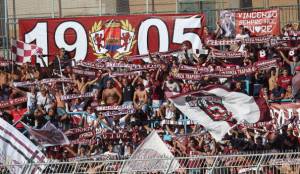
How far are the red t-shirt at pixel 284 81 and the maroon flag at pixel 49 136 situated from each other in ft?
18.8

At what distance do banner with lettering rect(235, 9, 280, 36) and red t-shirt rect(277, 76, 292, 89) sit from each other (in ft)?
6.93

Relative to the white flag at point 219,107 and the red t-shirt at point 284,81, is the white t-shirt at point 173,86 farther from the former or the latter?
the red t-shirt at point 284,81

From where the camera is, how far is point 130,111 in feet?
98.6

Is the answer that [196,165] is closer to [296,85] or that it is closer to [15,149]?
[15,149]

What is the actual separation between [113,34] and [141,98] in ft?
10.8

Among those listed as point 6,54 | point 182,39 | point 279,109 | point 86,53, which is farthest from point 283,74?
point 6,54

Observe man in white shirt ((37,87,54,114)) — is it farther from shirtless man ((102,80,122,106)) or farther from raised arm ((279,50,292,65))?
raised arm ((279,50,292,65))

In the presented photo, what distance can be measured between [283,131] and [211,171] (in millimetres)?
5311

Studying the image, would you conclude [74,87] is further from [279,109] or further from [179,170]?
[179,170]

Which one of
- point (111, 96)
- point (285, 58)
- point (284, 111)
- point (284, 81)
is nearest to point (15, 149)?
point (111, 96)

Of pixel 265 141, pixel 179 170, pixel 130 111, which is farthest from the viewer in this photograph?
pixel 130 111

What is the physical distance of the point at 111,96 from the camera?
3091 centimetres

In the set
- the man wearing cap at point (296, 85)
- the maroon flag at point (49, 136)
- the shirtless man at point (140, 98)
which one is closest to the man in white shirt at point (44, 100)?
the shirtless man at point (140, 98)

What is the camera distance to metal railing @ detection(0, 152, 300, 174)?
22.7m
